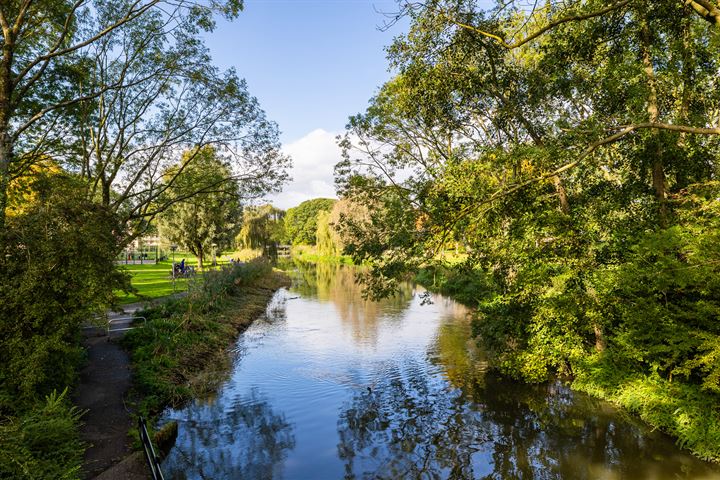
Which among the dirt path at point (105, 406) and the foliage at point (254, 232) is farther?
the foliage at point (254, 232)

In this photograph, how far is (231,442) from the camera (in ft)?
29.6

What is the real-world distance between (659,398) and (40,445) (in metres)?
11.6

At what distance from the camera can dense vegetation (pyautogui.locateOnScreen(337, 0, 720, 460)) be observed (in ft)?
26.8

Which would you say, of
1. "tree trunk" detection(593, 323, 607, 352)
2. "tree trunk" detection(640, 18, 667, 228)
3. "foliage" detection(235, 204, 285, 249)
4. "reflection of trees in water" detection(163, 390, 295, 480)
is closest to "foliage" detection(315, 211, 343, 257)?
"foliage" detection(235, 204, 285, 249)

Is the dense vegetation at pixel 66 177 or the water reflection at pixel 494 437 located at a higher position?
the dense vegetation at pixel 66 177

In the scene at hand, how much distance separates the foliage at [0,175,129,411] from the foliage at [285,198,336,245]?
91719mm

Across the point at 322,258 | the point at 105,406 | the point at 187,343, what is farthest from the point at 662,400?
the point at 322,258

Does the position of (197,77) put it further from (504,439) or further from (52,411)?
(504,439)

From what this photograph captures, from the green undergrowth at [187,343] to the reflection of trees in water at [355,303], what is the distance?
549 cm

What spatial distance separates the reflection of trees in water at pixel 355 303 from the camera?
20000 millimetres

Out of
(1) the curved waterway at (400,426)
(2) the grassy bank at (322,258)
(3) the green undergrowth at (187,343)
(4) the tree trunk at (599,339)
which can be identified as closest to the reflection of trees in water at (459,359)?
(1) the curved waterway at (400,426)

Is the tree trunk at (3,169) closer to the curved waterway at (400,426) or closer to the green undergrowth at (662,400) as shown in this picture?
the curved waterway at (400,426)

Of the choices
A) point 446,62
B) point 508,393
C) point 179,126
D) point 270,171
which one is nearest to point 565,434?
point 508,393

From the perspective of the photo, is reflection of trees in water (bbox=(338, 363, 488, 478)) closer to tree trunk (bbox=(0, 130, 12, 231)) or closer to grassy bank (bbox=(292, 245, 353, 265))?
tree trunk (bbox=(0, 130, 12, 231))
